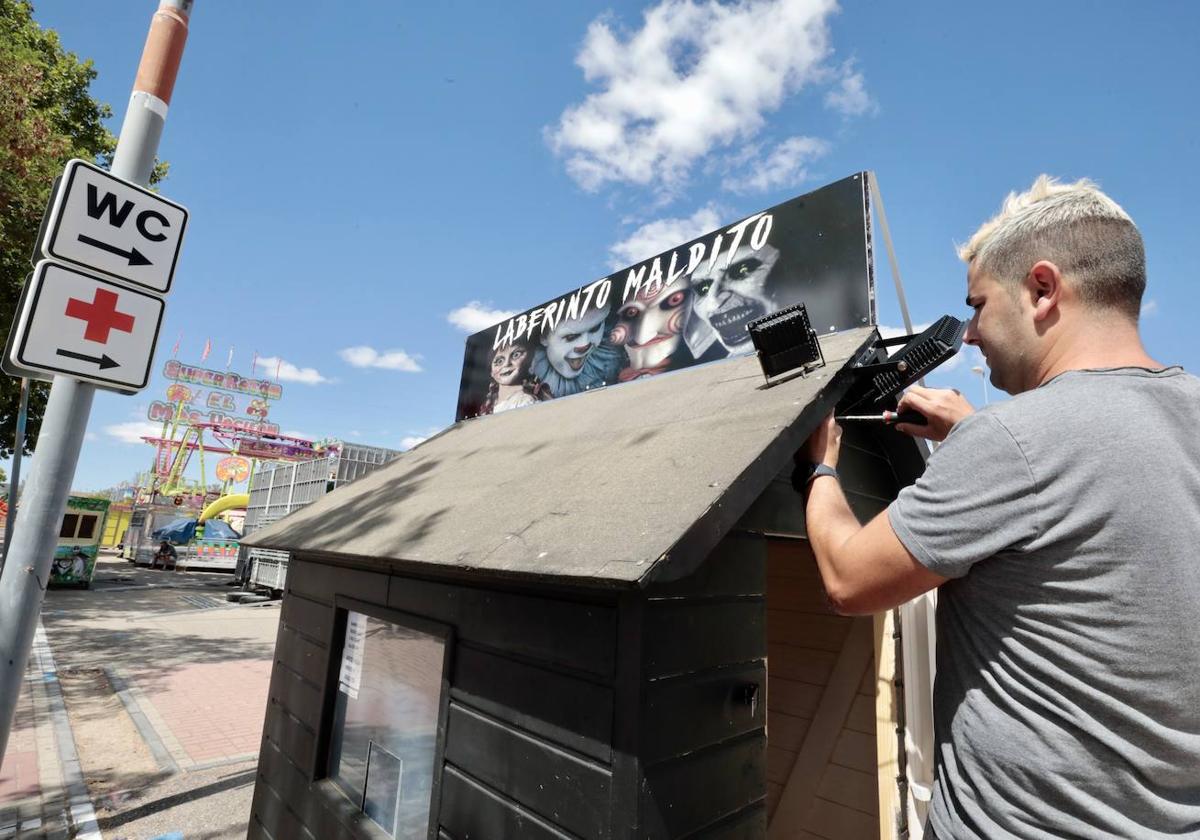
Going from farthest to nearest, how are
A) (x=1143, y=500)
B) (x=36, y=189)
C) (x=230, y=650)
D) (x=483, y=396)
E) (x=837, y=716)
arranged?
(x=230, y=650), (x=36, y=189), (x=483, y=396), (x=837, y=716), (x=1143, y=500)

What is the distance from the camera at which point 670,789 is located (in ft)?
6.41

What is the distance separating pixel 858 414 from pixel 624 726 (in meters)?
1.59

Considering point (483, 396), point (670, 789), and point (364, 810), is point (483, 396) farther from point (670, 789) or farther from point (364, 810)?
point (670, 789)

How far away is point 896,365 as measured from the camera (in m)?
2.33

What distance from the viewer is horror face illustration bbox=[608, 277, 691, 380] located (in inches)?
179

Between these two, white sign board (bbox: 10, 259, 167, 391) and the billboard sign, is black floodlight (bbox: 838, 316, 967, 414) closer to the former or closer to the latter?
the billboard sign

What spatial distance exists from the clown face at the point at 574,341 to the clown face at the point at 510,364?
0.44 meters

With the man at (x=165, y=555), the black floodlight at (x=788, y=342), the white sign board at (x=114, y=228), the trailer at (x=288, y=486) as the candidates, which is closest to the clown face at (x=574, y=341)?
the black floodlight at (x=788, y=342)

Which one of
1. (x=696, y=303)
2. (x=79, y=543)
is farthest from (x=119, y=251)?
(x=79, y=543)

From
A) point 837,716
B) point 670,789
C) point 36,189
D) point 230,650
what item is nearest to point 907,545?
point 670,789

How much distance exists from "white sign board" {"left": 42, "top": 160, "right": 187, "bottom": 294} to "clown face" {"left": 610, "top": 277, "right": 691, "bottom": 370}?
3118mm

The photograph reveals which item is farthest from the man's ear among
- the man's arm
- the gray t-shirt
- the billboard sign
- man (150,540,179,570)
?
man (150,540,179,570)

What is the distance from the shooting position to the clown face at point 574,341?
210 inches

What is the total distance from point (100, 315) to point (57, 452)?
0.66m
